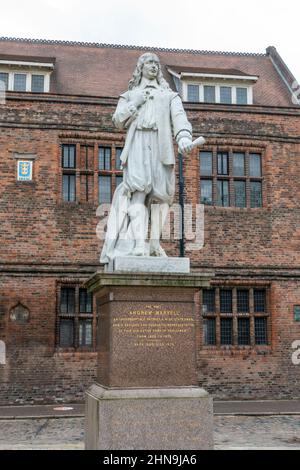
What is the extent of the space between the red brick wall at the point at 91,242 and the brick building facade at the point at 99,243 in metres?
0.03

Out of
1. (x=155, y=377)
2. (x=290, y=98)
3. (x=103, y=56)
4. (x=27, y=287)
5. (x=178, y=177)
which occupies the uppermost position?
(x=103, y=56)

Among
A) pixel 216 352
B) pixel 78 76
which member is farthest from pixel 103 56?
pixel 216 352

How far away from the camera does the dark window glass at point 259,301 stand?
712 inches

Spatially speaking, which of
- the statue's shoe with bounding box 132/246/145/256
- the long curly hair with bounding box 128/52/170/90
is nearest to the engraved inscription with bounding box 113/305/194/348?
the statue's shoe with bounding box 132/246/145/256

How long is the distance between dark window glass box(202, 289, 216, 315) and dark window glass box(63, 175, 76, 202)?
455 cm

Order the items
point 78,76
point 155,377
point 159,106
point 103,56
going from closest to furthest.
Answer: point 155,377
point 159,106
point 78,76
point 103,56

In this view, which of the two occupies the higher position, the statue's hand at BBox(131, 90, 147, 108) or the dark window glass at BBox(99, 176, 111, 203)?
the dark window glass at BBox(99, 176, 111, 203)

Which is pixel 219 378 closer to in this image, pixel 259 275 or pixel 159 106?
pixel 259 275

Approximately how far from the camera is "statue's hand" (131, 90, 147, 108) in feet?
27.3

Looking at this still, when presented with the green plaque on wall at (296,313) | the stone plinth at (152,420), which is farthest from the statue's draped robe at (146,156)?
the green plaque on wall at (296,313)

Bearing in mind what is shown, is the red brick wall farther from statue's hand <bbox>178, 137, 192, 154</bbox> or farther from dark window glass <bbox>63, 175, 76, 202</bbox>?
statue's hand <bbox>178, 137, 192, 154</bbox>

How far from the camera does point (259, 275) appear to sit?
706 inches

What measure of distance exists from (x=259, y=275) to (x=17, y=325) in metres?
6.79

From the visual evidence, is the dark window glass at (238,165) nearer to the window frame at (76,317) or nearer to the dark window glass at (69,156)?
the dark window glass at (69,156)
